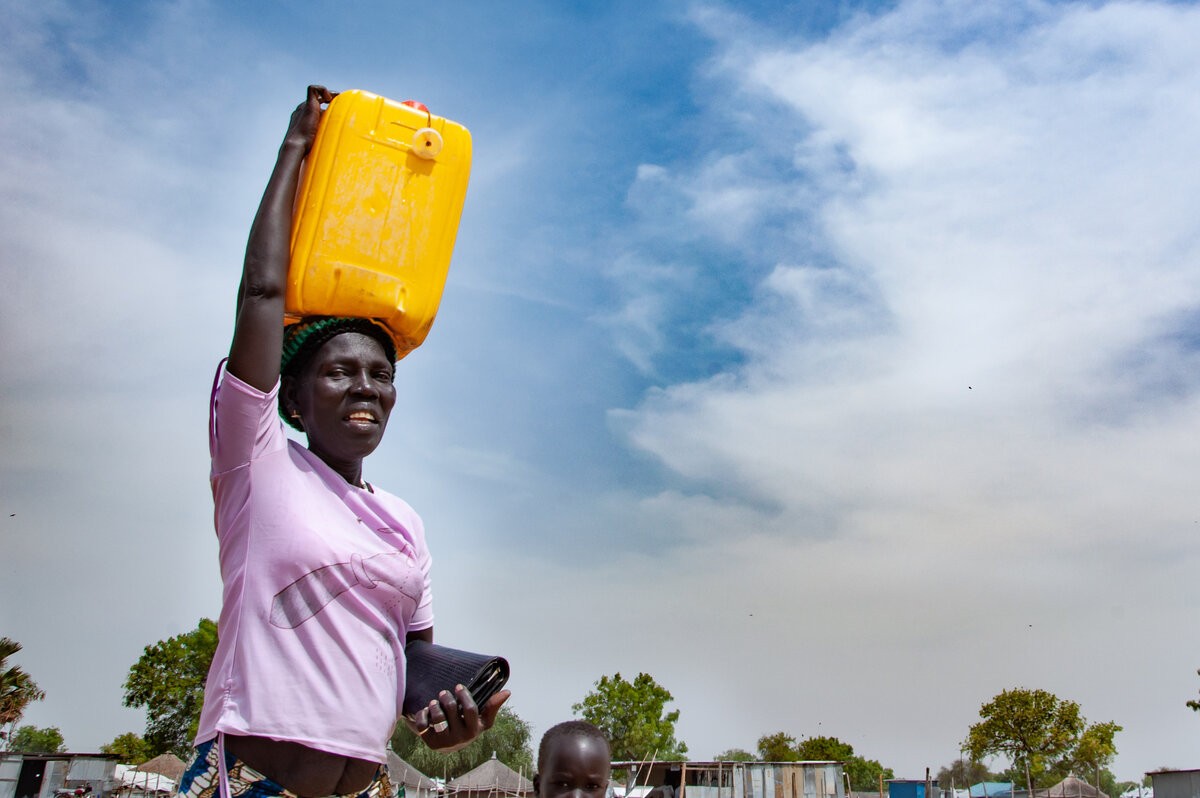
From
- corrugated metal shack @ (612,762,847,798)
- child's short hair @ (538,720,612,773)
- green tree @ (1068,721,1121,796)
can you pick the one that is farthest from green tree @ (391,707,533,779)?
child's short hair @ (538,720,612,773)

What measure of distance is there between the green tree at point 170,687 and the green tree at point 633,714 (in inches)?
544

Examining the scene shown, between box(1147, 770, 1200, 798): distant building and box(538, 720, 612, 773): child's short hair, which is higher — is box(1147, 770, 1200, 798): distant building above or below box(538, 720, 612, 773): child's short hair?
below

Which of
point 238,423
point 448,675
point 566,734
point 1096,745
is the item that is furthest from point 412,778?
point 238,423

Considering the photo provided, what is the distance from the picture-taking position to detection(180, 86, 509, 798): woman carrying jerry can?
169cm

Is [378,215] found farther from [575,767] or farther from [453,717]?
[575,767]

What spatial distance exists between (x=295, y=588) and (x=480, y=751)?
46479 mm

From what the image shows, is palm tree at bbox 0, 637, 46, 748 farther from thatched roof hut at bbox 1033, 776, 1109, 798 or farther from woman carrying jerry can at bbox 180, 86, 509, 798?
thatched roof hut at bbox 1033, 776, 1109, 798

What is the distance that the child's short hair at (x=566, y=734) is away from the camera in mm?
3525

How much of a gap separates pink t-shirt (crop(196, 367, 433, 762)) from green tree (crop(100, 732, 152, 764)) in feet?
125

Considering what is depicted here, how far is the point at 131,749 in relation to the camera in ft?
123

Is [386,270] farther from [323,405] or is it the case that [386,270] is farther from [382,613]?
[382,613]

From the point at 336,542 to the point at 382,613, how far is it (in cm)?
20

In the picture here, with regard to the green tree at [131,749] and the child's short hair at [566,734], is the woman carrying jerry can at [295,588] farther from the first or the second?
the green tree at [131,749]

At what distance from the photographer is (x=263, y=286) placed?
1.87 m
